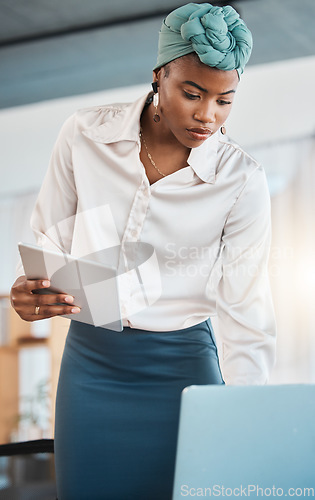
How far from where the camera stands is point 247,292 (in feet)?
4.80

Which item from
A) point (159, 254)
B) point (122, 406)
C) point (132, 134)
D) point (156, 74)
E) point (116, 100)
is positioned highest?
point (116, 100)

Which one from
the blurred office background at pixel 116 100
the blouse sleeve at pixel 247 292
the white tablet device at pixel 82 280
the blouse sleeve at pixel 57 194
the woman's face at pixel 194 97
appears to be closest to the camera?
the white tablet device at pixel 82 280

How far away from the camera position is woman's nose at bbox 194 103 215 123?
132 cm

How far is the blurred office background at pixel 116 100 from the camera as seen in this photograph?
3.87 metres

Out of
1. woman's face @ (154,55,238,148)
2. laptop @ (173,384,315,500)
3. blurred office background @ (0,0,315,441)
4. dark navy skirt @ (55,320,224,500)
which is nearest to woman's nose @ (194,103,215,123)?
woman's face @ (154,55,238,148)

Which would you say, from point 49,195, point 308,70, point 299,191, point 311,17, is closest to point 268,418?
point 49,195

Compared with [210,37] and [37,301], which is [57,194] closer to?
[37,301]

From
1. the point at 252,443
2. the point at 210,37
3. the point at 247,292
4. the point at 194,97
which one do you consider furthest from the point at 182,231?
the point at 252,443

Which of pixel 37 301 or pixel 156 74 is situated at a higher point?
pixel 156 74

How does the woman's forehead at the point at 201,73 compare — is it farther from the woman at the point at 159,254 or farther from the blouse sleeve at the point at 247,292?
the blouse sleeve at the point at 247,292

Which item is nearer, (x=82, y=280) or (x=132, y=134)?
(x=82, y=280)

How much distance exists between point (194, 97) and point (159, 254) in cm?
35

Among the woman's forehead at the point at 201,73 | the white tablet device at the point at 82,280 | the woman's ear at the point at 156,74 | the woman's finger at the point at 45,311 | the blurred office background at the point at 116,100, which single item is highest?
the blurred office background at the point at 116,100

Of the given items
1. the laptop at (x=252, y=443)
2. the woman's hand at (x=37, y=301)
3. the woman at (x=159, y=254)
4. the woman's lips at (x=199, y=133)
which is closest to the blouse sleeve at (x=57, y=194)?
the woman at (x=159, y=254)
